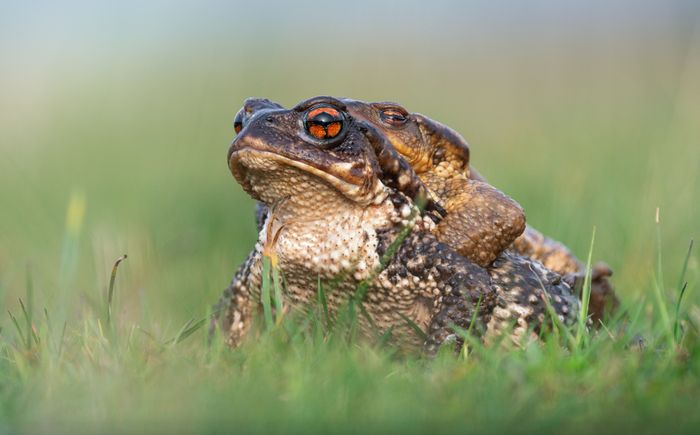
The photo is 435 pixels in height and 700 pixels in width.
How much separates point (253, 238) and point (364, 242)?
2438 mm

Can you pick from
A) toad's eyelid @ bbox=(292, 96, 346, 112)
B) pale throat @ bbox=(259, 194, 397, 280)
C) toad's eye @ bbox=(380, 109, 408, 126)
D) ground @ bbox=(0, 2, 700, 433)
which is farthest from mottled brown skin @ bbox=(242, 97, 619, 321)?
ground @ bbox=(0, 2, 700, 433)

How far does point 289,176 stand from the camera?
9.99 ft

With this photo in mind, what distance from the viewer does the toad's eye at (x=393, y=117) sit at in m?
3.44

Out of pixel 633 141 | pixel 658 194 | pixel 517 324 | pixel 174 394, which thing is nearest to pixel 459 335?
pixel 517 324

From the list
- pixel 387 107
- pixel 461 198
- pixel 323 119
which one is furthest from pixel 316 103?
pixel 461 198

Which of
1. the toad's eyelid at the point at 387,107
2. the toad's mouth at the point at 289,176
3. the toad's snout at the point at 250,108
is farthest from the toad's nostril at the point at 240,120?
the toad's eyelid at the point at 387,107

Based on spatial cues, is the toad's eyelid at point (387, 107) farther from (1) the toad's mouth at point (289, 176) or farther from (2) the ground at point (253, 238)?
(2) the ground at point (253, 238)

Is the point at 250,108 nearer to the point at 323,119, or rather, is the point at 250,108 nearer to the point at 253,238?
the point at 323,119

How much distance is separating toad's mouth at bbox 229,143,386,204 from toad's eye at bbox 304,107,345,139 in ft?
0.36

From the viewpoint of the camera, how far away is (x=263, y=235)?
3361 millimetres

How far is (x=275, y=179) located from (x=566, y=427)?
1338mm

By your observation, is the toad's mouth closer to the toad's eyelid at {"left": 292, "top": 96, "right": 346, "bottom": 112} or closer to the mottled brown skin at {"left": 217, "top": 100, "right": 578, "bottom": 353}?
the mottled brown skin at {"left": 217, "top": 100, "right": 578, "bottom": 353}

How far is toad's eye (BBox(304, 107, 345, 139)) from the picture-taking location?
3.04 m

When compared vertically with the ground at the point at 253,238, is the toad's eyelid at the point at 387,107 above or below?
above
